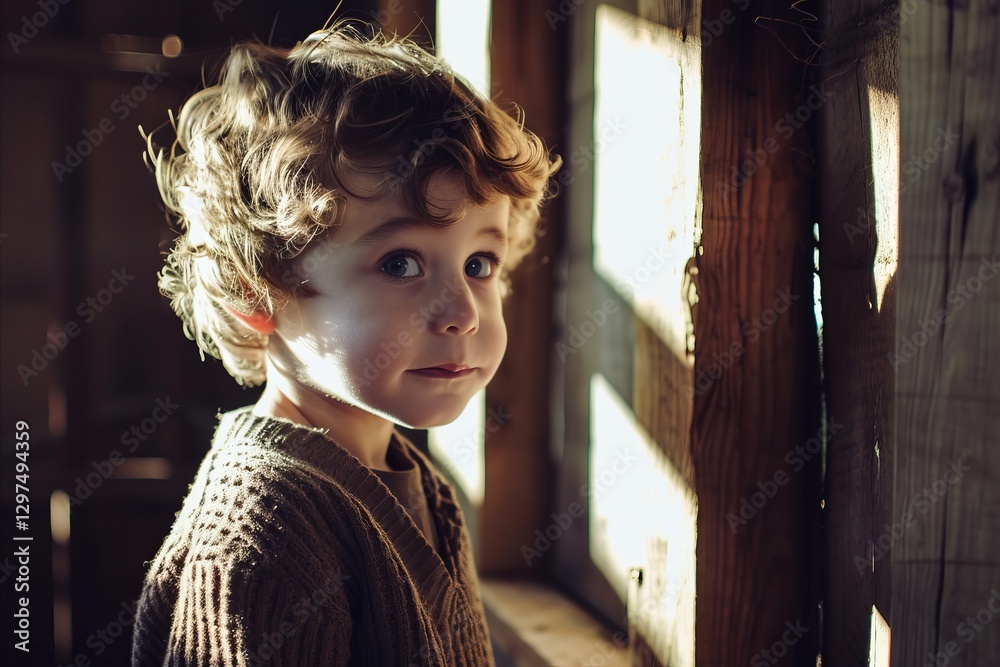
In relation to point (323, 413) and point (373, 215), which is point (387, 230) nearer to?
point (373, 215)

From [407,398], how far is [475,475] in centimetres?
94

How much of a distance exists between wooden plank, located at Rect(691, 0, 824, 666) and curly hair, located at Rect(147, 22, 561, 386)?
12.0 inches

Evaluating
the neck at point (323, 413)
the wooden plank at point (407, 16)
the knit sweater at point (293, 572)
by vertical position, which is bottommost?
the knit sweater at point (293, 572)

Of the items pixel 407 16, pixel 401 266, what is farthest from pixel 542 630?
pixel 407 16

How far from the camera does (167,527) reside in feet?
7.57

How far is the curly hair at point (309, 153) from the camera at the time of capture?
98 centimetres

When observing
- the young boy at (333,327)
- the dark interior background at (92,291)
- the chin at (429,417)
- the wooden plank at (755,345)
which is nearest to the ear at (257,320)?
the young boy at (333,327)

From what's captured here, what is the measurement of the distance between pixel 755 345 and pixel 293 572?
2.12 ft

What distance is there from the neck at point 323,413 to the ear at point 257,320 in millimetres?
94

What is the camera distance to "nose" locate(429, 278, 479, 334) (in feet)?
3.27

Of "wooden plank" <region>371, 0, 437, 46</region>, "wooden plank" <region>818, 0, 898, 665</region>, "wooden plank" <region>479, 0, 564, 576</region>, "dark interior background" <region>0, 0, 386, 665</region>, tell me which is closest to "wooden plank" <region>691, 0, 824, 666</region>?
"wooden plank" <region>818, 0, 898, 665</region>

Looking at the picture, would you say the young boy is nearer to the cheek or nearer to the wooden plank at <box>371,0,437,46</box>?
the cheek

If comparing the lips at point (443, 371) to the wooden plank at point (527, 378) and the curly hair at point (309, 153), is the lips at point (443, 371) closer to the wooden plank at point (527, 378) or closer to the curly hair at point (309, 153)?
the curly hair at point (309, 153)

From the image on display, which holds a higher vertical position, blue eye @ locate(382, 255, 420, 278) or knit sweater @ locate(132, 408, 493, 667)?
blue eye @ locate(382, 255, 420, 278)
